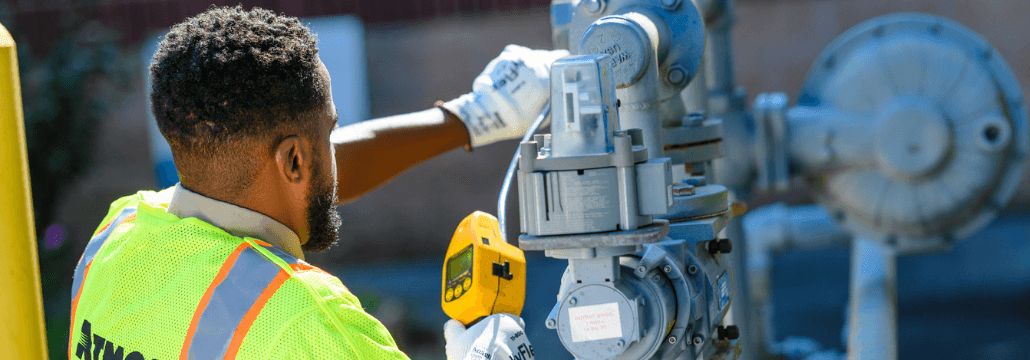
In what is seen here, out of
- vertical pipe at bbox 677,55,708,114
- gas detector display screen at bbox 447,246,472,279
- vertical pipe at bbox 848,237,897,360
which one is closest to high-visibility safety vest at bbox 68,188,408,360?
gas detector display screen at bbox 447,246,472,279

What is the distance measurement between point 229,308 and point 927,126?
216cm

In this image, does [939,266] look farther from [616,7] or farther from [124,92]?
[124,92]

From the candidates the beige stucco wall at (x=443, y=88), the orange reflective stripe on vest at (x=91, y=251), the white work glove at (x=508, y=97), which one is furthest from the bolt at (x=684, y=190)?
the beige stucco wall at (x=443, y=88)

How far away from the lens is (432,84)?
22.9 ft

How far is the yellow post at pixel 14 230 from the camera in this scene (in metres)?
1.11

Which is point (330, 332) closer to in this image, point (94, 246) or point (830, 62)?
point (94, 246)

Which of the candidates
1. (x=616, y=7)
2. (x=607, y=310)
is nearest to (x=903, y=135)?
(x=616, y=7)

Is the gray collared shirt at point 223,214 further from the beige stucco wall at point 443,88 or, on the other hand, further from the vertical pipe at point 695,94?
the beige stucco wall at point 443,88

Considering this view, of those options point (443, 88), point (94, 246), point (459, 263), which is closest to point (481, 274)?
point (459, 263)

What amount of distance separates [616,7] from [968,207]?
170 cm

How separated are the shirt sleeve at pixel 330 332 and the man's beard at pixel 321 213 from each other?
0.24 meters

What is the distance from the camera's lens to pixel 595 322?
129cm

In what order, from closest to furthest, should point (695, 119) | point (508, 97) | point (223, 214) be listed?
point (223, 214) → point (695, 119) → point (508, 97)

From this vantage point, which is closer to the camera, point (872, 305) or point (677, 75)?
point (677, 75)
